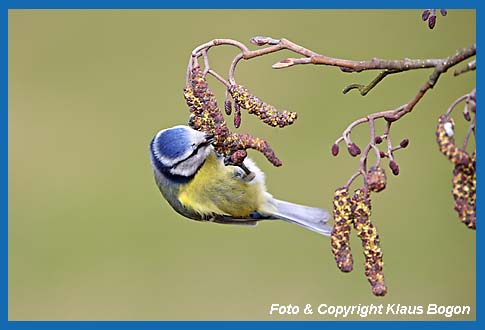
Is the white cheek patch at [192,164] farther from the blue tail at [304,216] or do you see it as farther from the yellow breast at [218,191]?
the blue tail at [304,216]

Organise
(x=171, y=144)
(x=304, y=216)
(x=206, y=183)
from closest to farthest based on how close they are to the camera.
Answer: (x=171, y=144)
(x=206, y=183)
(x=304, y=216)

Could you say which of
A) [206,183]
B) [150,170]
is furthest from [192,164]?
[150,170]

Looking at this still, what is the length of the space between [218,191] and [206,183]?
0.14ft

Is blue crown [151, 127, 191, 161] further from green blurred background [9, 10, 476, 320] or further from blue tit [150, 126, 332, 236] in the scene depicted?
green blurred background [9, 10, 476, 320]

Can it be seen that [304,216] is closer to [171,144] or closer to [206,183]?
[206,183]

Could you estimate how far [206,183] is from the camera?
7.13 ft

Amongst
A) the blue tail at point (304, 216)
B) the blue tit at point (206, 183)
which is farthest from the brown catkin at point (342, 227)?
the blue tail at point (304, 216)

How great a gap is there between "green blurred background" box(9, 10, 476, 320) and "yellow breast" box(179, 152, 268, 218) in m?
1.15

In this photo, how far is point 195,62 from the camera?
1.31 metres

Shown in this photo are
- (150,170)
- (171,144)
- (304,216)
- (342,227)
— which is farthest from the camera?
(150,170)

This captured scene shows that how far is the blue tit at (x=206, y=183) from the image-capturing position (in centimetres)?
201

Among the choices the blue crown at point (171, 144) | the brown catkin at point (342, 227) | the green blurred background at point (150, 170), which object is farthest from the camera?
the green blurred background at point (150, 170)

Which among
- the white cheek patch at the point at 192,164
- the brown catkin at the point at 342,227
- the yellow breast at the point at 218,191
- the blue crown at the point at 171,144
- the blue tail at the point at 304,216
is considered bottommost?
the brown catkin at the point at 342,227

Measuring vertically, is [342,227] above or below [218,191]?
below
